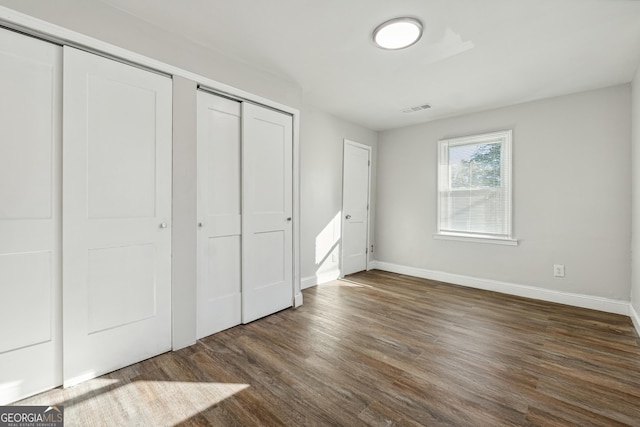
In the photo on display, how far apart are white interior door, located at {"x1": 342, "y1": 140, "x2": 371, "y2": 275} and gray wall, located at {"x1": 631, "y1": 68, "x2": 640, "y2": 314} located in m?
3.16

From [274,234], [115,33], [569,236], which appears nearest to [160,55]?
[115,33]

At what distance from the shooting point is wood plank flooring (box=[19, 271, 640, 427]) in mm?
1593

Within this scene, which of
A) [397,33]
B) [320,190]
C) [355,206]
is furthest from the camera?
[355,206]

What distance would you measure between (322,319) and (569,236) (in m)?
3.11

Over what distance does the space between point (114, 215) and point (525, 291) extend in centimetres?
455

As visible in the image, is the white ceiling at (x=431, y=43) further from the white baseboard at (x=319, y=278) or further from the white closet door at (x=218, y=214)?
the white baseboard at (x=319, y=278)

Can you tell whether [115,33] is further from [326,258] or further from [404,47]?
[326,258]

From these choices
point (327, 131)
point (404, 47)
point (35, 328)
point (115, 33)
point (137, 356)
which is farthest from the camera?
point (327, 131)

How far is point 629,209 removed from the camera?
3072mm

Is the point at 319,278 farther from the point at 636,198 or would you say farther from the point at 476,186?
the point at 636,198

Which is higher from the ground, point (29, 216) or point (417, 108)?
point (417, 108)

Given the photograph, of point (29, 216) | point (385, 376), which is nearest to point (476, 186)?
point (385, 376)

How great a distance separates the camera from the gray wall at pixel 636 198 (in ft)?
8.83
